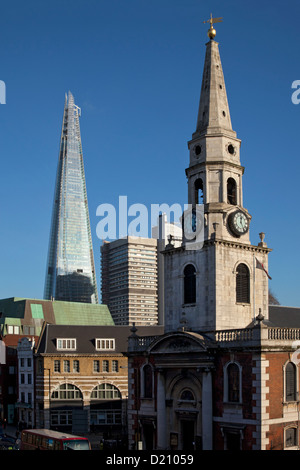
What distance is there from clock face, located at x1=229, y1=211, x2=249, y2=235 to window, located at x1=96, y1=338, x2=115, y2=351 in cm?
3584

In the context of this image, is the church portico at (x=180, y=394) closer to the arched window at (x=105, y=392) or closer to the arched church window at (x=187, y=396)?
the arched church window at (x=187, y=396)

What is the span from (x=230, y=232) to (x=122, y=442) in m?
23.4

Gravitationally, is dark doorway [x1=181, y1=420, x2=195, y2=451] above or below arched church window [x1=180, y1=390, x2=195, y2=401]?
below

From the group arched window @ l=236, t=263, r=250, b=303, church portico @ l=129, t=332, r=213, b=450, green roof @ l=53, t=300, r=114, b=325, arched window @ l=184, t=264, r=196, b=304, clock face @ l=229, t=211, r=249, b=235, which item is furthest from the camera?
→ green roof @ l=53, t=300, r=114, b=325

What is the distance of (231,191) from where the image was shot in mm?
52406

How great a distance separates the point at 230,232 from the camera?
5053cm

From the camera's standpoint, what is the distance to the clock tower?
4900cm

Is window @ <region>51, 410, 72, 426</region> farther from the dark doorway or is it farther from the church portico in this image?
the dark doorway

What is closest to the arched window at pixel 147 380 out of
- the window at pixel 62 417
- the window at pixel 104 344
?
the window at pixel 62 417

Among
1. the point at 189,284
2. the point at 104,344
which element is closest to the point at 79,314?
the point at 104,344

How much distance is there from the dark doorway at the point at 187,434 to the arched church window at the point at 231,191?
18452mm

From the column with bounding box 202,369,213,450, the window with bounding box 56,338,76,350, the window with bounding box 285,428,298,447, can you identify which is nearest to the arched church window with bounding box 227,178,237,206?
the column with bounding box 202,369,213,450

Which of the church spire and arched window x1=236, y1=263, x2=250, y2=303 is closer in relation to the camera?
arched window x1=236, y1=263, x2=250, y2=303

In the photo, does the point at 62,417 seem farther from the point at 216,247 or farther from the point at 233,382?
the point at 216,247
